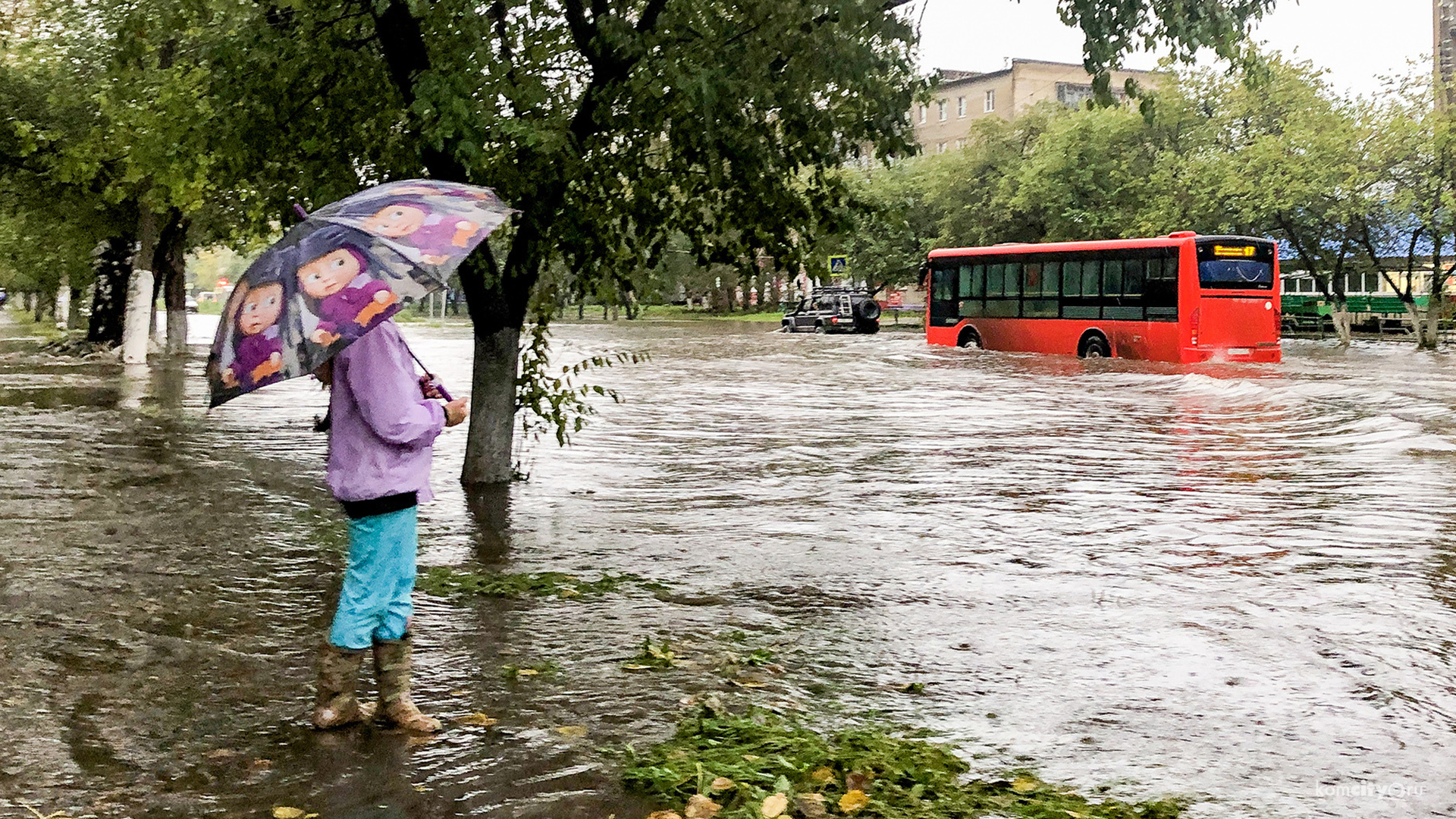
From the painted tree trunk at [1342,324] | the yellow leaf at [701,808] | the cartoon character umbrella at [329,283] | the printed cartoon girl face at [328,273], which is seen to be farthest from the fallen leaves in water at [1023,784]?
the painted tree trunk at [1342,324]

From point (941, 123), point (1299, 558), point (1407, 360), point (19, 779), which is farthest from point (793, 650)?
point (941, 123)

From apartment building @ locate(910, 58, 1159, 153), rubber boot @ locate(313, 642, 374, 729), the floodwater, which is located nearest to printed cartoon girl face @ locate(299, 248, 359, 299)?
rubber boot @ locate(313, 642, 374, 729)

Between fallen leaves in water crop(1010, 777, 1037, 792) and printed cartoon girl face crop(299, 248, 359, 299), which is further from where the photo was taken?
printed cartoon girl face crop(299, 248, 359, 299)

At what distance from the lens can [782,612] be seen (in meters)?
7.51

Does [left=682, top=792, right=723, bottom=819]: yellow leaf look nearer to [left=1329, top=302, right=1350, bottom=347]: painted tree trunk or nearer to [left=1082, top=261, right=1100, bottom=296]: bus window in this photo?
[left=1082, top=261, right=1100, bottom=296]: bus window

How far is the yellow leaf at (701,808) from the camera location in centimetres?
441

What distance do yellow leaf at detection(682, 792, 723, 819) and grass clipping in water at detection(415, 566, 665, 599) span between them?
3312 mm

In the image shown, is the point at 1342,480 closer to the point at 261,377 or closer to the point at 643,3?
the point at 643,3

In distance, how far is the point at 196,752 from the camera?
5043 millimetres

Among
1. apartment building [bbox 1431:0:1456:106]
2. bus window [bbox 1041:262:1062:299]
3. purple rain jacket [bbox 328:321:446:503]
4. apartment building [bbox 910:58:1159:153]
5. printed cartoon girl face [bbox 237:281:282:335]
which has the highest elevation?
apartment building [bbox 910:58:1159:153]

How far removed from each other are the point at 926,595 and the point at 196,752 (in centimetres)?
405

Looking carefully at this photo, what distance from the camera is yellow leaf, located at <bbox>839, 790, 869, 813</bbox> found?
4445mm

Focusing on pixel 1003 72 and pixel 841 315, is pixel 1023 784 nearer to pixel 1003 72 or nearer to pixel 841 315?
pixel 841 315

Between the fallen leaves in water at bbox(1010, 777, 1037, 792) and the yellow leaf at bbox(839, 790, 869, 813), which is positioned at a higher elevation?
the yellow leaf at bbox(839, 790, 869, 813)
